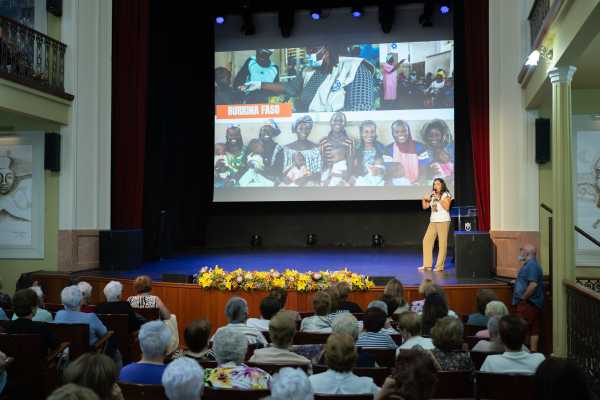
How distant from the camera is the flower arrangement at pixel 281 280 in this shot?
6.52 metres

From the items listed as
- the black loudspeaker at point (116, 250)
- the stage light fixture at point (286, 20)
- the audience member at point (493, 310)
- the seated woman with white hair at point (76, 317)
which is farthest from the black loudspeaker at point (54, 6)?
the audience member at point (493, 310)

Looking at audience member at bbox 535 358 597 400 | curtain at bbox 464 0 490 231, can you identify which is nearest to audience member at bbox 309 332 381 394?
audience member at bbox 535 358 597 400

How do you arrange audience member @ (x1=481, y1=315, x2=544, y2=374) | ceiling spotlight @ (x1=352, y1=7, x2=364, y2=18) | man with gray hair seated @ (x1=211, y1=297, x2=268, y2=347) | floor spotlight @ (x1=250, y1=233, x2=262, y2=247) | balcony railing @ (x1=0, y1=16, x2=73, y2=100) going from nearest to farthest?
1. audience member @ (x1=481, y1=315, x2=544, y2=374)
2. man with gray hair seated @ (x1=211, y1=297, x2=268, y2=347)
3. balcony railing @ (x1=0, y1=16, x2=73, y2=100)
4. ceiling spotlight @ (x1=352, y1=7, x2=364, y2=18)
5. floor spotlight @ (x1=250, y1=233, x2=262, y2=247)

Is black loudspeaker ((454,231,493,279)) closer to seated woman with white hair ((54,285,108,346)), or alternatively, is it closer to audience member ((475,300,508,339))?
audience member ((475,300,508,339))

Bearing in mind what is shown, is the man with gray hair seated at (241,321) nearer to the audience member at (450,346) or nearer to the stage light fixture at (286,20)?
the audience member at (450,346)

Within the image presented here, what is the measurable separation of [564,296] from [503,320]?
2672 mm

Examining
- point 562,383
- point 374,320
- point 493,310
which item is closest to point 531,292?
point 493,310

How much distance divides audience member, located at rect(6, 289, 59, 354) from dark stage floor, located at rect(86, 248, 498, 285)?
372 centimetres

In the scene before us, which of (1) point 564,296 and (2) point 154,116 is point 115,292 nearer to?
(1) point 564,296

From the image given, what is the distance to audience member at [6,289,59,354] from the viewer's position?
12.6 feet

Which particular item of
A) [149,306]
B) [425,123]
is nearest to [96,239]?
[149,306]

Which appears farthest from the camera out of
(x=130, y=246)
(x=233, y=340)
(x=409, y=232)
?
(x=409, y=232)

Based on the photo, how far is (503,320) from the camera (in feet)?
10.4

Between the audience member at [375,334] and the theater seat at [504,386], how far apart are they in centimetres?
89
